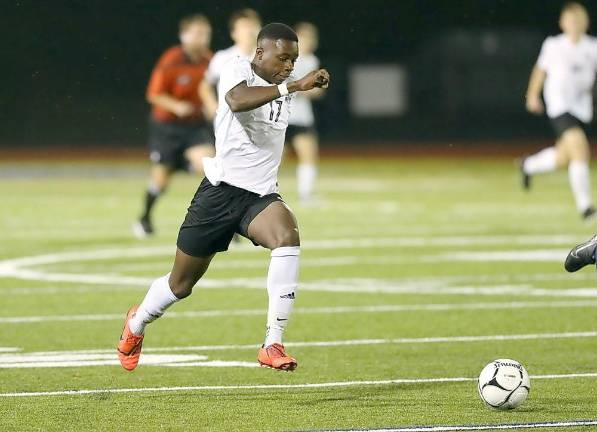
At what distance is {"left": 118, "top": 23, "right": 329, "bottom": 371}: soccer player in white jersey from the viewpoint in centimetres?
798

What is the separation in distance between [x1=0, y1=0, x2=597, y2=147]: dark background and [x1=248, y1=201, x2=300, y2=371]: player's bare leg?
31359 mm

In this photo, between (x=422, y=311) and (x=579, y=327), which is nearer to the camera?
(x=579, y=327)

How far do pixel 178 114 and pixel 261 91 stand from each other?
29.1ft

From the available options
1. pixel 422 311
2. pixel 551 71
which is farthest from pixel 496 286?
pixel 551 71

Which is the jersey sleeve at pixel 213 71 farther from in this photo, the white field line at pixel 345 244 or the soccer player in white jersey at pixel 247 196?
the soccer player in white jersey at pixel 247 196

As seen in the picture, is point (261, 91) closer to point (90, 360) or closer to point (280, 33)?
point (280, 33)

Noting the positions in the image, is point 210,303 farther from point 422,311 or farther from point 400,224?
point 400,224

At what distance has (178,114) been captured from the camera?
657 inches

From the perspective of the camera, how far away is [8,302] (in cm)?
1193

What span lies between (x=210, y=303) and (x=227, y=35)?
27993 millimetres

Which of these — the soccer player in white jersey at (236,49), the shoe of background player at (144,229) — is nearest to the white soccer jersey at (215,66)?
the soccer player in white jersey at (236,49)

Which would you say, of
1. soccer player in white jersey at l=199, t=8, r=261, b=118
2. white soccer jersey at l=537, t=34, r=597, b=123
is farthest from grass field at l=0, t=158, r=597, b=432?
soccer player in white jersey at l=199, t=8, r=261, b=118

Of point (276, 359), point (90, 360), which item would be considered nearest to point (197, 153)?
point (90, 360)

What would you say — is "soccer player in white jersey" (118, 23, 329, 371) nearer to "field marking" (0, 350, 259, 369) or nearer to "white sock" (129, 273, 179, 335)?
"white sock" (129, 273, 179, 335)
